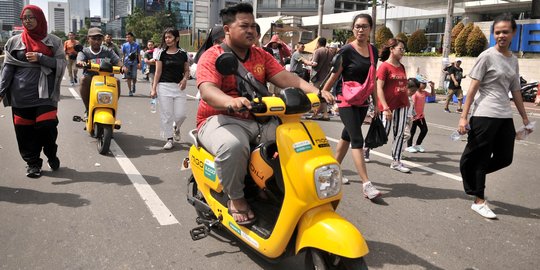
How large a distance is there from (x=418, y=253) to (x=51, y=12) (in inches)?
8279

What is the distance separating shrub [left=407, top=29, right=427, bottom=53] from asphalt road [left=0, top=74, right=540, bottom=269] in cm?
2047

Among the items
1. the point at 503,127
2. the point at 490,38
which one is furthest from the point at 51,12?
the point at 503,127

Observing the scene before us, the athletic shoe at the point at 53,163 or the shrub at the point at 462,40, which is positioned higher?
the shrub at the point at 462,40

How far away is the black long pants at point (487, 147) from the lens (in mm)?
4520

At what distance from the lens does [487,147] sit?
15.0 feet

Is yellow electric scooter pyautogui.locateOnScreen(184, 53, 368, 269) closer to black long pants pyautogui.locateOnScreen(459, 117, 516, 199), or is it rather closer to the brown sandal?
the brown sandal

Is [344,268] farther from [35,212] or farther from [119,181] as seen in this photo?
[119,181]

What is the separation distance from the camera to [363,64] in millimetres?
4949

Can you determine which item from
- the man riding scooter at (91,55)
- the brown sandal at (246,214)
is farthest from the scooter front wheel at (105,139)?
the brown sandal at (246,214)

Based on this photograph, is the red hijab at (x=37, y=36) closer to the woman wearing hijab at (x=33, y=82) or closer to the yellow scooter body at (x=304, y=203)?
the woman wearing hijab at (x=33, y=82)

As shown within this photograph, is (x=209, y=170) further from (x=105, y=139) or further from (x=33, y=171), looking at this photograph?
(x=105, y=139)

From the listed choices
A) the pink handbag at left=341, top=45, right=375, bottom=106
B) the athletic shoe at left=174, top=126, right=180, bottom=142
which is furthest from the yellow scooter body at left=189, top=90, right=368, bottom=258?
the athletic shoe at left=174, top=126, right=180, bottom=142

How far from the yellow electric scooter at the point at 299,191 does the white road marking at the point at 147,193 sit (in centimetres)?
125

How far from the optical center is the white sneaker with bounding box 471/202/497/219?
14.7 feet
